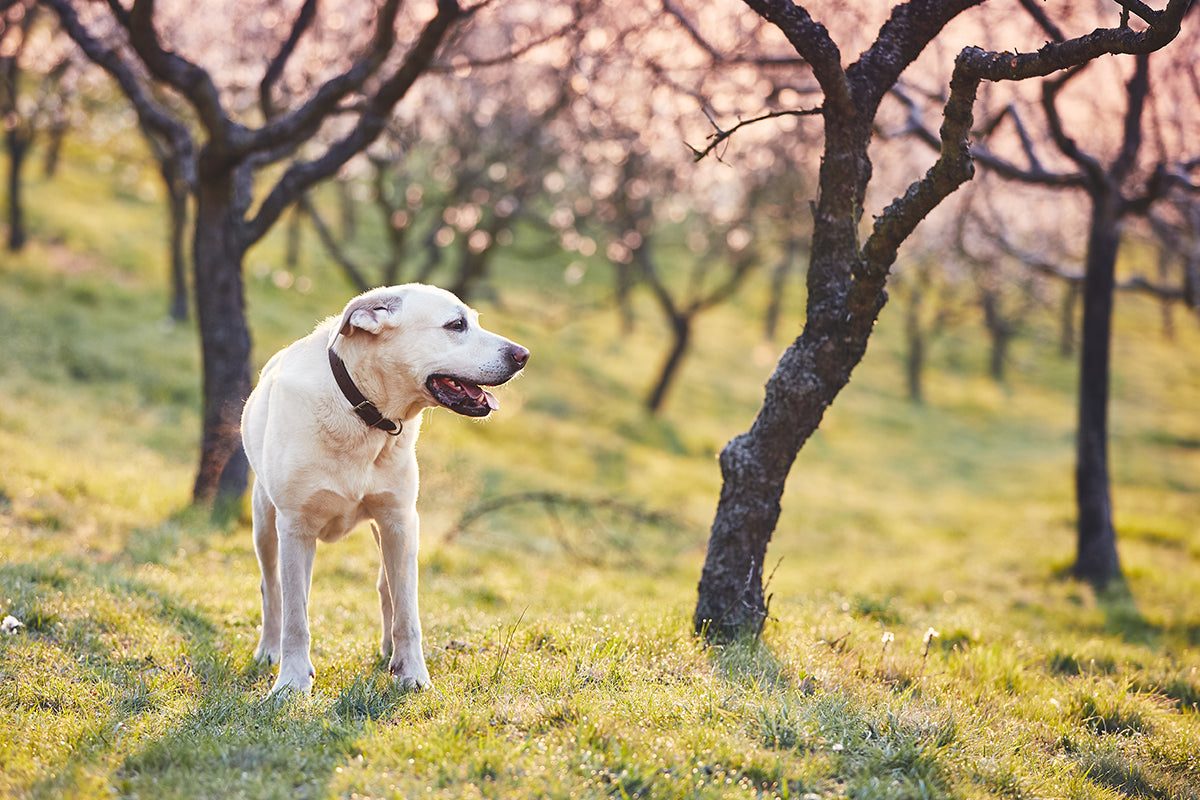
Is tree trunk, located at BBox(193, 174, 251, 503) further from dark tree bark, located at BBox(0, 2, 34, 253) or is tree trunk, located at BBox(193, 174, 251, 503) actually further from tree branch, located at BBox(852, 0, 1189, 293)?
dark tree bark, located at BBox(0, 2, 34, 253)

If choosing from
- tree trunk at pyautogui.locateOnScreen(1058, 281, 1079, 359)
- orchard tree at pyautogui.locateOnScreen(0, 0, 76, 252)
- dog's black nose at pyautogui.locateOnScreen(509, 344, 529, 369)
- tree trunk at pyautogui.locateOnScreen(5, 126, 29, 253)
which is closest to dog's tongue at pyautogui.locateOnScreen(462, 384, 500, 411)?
dog's black nose at pyautogui.locateOnScreen(509, 344, 529, 369)

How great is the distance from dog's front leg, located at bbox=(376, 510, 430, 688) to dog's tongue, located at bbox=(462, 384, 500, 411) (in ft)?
2.32

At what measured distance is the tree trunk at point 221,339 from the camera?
820cm

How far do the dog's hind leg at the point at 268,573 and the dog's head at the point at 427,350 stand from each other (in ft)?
3.33

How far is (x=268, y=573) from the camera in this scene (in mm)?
4867

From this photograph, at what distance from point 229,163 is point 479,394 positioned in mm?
4797

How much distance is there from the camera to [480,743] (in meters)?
3.44

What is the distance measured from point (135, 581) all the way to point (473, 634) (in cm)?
230

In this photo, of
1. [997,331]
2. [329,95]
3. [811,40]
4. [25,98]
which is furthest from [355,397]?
[997,331]

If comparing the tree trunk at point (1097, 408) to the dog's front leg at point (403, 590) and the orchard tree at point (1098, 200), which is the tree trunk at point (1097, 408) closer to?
the orchard tree at point (1098, 200)

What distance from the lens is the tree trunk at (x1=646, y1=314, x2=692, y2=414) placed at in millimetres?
21078

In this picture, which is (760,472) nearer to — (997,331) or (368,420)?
(368,420)

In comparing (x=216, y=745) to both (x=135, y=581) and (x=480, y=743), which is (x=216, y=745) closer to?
(x=480, y=743)

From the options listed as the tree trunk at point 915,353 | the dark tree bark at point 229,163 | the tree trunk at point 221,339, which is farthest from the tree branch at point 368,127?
the tree trunk at point 915,353
